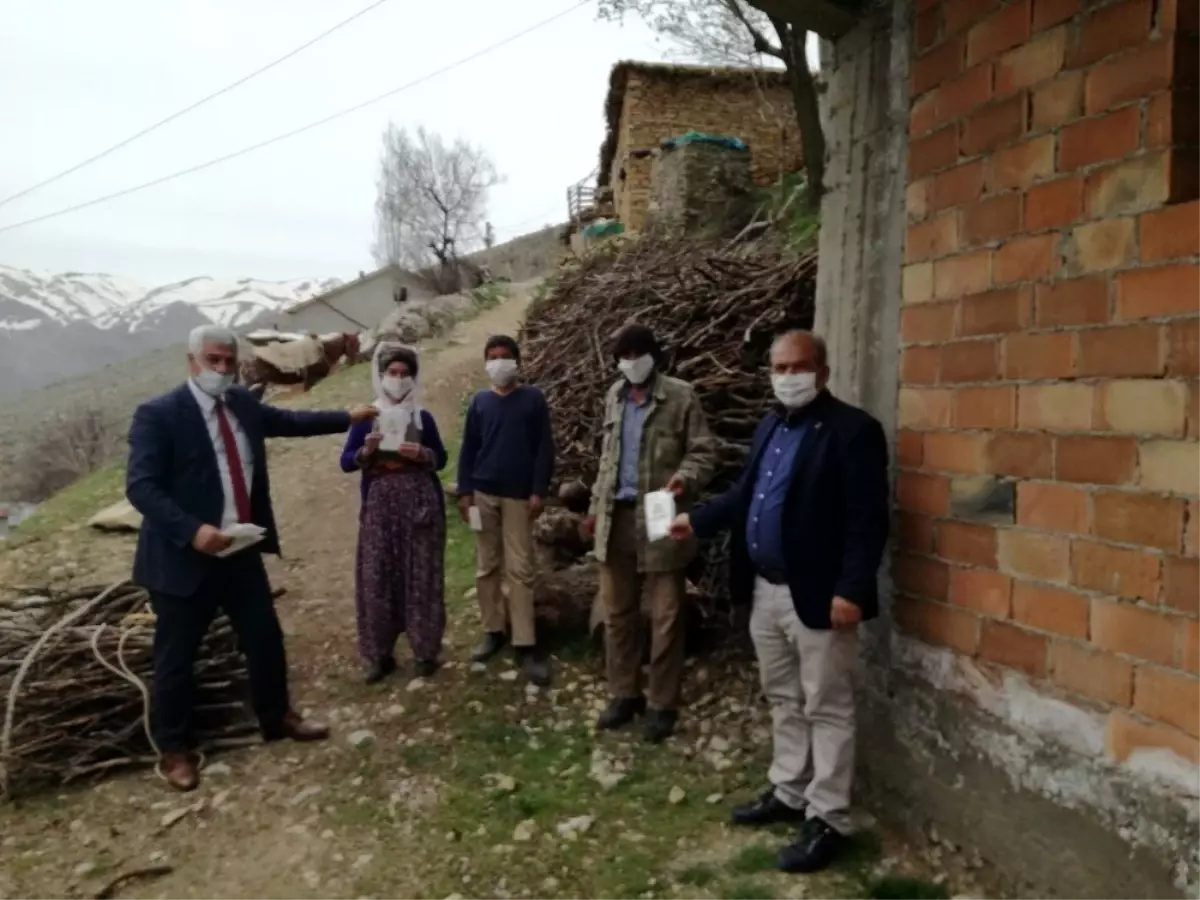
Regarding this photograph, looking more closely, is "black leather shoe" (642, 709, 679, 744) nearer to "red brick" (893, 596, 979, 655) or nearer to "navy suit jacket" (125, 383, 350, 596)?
"red brick" (893, 596, 979, 655)

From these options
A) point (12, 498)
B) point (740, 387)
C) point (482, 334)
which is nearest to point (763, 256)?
point (740, 387)

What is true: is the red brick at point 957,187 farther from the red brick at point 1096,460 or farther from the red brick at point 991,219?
the red brick at point 1096,460

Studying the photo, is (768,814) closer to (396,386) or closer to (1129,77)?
(1129,77)

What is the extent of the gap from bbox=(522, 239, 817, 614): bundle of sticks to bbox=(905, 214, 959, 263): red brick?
161 centimetres

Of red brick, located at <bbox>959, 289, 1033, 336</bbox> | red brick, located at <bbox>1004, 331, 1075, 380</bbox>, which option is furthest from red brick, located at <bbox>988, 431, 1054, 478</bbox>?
red brick, located at <bbox>959, 289, 1033, 336</bbox>

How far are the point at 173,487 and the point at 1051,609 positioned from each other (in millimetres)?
3322

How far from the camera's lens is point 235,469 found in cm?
375

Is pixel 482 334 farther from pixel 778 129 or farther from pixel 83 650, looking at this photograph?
pixel 83 650

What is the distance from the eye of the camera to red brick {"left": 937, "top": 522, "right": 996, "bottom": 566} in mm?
2502

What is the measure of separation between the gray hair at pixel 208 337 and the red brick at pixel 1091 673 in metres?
3.37

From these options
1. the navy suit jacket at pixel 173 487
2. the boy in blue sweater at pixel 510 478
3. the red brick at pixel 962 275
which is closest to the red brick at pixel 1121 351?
the red brick at pixel 962 275

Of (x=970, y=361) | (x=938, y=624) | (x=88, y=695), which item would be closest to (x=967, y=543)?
(x=938, y=624)

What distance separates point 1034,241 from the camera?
2338 millimetres

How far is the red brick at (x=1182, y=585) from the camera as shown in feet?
6.30
